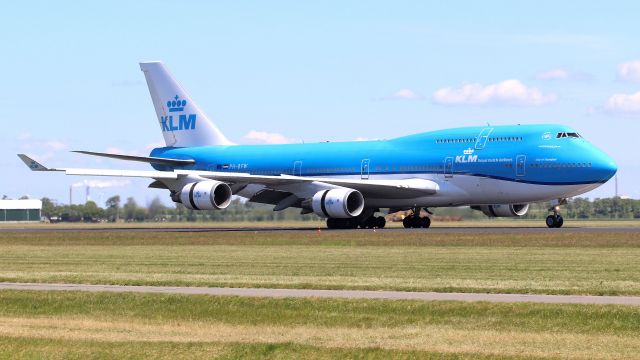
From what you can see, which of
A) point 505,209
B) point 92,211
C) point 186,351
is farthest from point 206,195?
point 92,211

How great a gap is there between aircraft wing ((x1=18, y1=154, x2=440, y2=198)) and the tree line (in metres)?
8.56

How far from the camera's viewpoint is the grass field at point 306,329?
1911 centimetres

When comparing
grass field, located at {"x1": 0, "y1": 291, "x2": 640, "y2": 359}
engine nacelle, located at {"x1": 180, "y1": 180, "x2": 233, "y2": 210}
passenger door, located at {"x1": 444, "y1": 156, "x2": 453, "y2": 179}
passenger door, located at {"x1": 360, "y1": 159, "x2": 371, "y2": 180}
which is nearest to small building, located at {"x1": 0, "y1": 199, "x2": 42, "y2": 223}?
passenger door, located at {"x1": 360, "y1": 159, "x2": 371, "y2": 180}

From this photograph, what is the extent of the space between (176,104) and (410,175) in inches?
767

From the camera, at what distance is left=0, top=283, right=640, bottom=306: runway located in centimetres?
2370

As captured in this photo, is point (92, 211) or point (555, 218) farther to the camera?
point (92, 211)

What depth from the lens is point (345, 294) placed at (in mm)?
25500

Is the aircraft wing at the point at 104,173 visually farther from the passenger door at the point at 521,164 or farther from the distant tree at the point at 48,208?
the distant tree at the point at 48,208

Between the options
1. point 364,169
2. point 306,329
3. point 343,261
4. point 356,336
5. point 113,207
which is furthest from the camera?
point 113,207

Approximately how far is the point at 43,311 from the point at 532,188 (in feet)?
128

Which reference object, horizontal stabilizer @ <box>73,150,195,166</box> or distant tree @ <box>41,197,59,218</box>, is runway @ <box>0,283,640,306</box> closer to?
horizontal stabilizer @ <box>73,150,195,166</box>

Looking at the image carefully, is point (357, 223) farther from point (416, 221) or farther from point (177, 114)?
point (177, 114)

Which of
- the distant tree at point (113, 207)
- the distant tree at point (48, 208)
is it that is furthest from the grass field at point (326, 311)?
the distant tree at point (48, 208)

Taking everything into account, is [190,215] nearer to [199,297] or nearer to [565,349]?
[199,297]
